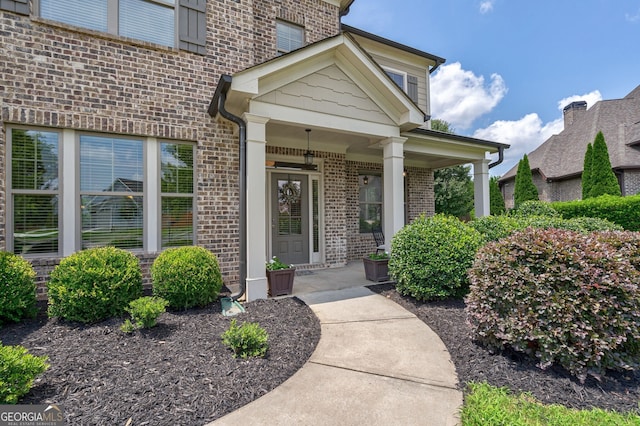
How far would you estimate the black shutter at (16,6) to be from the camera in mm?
4086

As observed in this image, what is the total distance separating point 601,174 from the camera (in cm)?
1268

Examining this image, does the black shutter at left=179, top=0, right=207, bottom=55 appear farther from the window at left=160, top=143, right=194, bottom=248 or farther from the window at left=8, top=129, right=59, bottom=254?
the window at left=8, top=129, right=59, bottom=254

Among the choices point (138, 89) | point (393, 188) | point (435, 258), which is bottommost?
point (435, 258)

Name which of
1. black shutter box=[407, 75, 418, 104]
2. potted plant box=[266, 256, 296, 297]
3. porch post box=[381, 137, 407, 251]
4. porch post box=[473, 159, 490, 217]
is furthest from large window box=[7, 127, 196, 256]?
porch post box=[473, 159, 490, 217]

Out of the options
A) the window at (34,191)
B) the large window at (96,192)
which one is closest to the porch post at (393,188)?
the large window at (96,192)

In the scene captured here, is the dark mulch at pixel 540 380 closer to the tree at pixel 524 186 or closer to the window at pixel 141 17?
the window at pixel 141 17

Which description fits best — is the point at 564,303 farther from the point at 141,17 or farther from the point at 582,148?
the point at 582,148

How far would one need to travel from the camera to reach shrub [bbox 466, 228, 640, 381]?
252 centimetres

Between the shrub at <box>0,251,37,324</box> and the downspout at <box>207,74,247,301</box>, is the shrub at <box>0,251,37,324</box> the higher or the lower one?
the lower one

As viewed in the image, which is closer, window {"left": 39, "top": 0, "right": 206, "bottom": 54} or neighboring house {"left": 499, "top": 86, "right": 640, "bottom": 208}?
window {"left": 39, "top": 0, "right": 206, "bottom": 54}

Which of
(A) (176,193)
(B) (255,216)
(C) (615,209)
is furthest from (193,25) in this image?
(C) (615,209)

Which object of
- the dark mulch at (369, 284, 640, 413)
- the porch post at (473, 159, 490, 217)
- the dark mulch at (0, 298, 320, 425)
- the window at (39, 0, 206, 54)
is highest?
the window at (39, 0, 206, 54)

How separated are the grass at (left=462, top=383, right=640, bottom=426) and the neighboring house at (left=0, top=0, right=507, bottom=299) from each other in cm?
318

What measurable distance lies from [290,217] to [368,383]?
4890mm
